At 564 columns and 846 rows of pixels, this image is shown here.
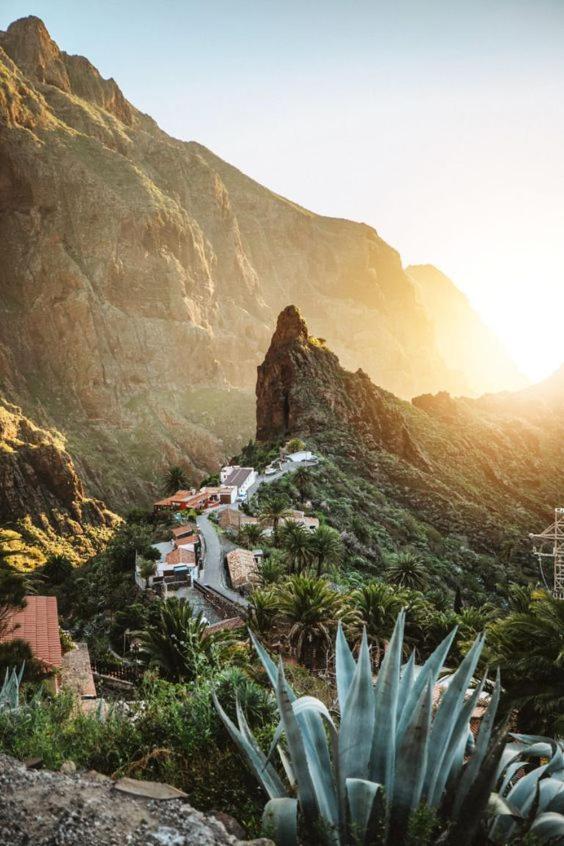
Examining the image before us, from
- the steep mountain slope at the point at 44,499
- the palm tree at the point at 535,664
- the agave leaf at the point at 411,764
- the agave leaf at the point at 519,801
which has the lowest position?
the steep mountain slope at the point at 44,499

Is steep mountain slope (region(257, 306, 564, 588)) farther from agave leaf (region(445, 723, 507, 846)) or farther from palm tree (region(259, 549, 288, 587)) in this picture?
agave leaf (region(445, 723, 507, 846))

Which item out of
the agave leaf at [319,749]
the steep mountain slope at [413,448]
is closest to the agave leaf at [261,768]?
the agave leaf at [319,749]

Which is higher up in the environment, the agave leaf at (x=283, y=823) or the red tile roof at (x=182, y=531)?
the agave leaf at (x=283, y=823)

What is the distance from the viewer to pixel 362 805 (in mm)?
4453

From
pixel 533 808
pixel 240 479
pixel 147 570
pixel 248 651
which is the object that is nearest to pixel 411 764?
→ pixel 533 808

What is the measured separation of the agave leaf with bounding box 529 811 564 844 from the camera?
4.48 metres

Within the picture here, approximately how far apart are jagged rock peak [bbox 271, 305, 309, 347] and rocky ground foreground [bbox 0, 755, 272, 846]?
7402 cm

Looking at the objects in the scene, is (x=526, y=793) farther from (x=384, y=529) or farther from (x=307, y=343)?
(x=307, y=343)

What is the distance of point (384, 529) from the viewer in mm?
52219

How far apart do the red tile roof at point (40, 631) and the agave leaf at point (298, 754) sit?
46.7 ft

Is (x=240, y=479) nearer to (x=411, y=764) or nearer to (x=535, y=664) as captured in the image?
(x=535, y=664)

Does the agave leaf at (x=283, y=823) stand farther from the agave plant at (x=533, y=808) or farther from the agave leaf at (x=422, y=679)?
the agave plant at (x=533, y=808)

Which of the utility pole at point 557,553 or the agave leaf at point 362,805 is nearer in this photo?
the agave leaf at point 362,805

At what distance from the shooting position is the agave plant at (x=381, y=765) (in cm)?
442
